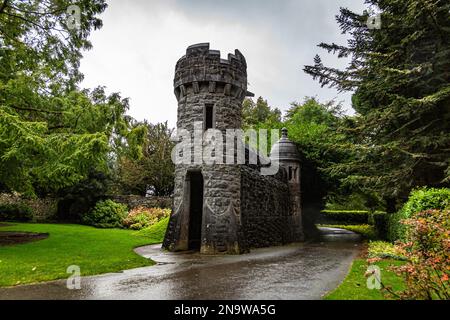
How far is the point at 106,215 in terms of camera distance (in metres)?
21.1

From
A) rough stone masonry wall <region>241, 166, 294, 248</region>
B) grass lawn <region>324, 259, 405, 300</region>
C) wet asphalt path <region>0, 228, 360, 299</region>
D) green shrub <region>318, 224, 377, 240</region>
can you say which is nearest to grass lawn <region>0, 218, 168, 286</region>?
wet asphalt path <region>0, 228, 360, 299</region>

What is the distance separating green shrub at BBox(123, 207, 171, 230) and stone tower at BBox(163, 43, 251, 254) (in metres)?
8.11

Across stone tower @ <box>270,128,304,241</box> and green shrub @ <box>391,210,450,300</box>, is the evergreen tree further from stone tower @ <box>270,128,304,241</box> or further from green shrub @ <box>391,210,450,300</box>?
green shrub @ <box>391,210,450,300</box>

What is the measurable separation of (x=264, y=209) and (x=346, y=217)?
2458cm

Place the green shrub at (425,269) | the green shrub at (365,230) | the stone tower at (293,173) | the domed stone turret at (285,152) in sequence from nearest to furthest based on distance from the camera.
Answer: the green shrub at (425,269), the stone tower at (293,173), the domed stone turret at (285,152), the green shrub at (365,230)

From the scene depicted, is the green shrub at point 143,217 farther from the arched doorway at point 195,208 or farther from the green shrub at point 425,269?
the green shrub at point 425,269

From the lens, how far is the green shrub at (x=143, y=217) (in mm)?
19875

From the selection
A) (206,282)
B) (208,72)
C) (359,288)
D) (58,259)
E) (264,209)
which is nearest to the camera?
(359,288)

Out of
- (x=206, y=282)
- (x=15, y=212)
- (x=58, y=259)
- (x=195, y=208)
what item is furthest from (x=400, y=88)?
(x=15, y=212)

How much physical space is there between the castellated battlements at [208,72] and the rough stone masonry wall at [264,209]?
3.26 m

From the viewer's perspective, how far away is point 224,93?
480 inches

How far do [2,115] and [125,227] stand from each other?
13412 millimetres

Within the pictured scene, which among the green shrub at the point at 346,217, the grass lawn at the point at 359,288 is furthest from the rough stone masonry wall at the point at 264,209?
the green shrub at the point at 346,217

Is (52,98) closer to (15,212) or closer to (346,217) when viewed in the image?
(15,212)
